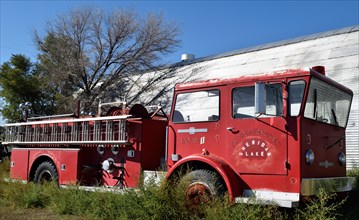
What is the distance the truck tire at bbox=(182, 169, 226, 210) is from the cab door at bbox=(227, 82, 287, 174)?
377 millimetres

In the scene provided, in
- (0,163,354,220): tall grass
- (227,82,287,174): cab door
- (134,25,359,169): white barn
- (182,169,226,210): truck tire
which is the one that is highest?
(134,25,359,169): white barn

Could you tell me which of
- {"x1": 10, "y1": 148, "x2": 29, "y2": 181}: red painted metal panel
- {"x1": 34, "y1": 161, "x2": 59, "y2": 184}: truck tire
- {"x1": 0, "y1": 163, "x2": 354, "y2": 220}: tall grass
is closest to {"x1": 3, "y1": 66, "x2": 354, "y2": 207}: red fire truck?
{"x1": 0, "y1": 163, "x2": 354, "y2": 220}: tall grass

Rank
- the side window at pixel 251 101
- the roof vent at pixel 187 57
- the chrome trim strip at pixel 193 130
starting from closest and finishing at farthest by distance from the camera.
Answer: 1. the side window at pixel 251 101
2. the chrome trim strip at pixel 193 130
3. the roof vent at pixel 187 57

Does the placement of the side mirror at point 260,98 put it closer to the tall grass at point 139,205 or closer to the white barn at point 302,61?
the tall grass at point 139,205

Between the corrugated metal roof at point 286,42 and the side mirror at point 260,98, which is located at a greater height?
the corrugated metal roof at point 286,42

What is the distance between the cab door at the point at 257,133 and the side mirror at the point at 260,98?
6 centimetres

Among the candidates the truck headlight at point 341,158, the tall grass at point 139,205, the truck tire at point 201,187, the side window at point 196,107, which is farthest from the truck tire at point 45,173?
the truck headlight at point 341,158

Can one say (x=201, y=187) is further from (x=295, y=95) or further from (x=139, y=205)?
(x=295, y=95)

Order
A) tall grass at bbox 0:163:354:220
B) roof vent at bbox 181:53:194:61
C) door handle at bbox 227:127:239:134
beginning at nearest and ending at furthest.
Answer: tall grass at bbox 0:163:354:220 → door handle at bbox 227:127:239:134 → roof vent at bbox 181:53:194:61

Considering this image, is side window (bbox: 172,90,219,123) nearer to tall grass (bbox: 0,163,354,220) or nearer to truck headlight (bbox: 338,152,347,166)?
tall grass (bbox: 0,163,354,220)

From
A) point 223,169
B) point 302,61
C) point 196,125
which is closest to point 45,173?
point 196,125

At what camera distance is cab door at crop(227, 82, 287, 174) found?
595 centimetres

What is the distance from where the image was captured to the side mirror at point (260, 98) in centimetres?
568

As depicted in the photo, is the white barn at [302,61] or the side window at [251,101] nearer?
the side window at [251,101]
